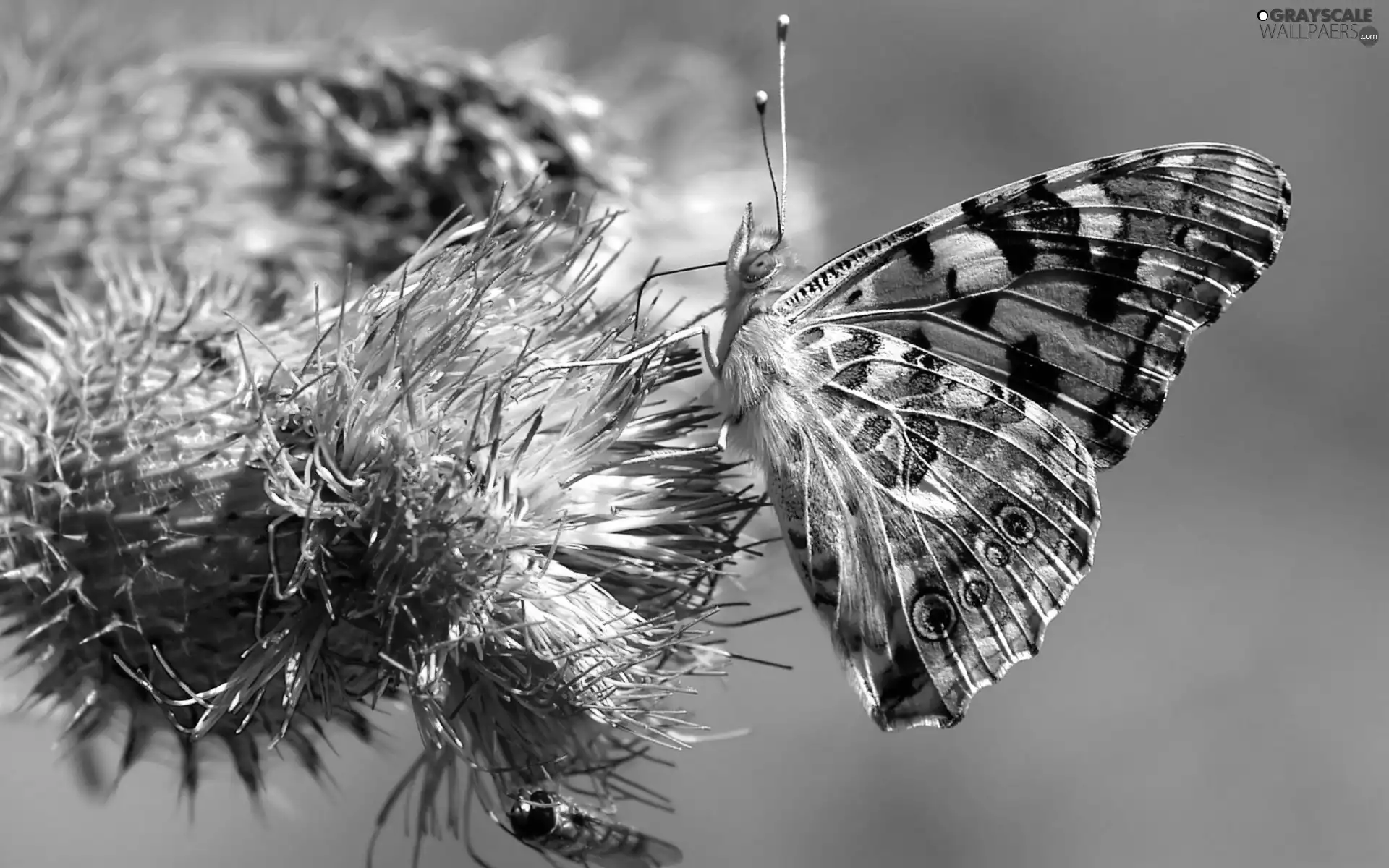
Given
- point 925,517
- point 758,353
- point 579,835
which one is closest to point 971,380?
point 925,517

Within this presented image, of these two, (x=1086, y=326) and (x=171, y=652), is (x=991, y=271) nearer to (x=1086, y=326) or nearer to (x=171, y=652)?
(x=1086, y=326)

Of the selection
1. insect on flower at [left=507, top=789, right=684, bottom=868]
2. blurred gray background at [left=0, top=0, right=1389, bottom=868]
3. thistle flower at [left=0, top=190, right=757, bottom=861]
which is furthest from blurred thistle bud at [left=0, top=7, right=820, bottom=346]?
insect on flower at [left=507, top=789, right=684, bottom=868]

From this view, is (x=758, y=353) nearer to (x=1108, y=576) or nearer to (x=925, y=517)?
(x=925, y=517)

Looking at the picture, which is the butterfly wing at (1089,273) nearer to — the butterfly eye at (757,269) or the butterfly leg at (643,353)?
the butterfly eye at (757,269)

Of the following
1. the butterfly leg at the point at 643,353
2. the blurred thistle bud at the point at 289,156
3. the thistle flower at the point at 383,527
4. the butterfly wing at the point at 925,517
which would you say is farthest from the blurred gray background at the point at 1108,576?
the thistle flower at the point at 383,527

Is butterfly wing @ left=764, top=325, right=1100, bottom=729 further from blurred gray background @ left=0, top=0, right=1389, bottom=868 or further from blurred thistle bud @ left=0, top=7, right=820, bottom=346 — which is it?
blurred gray background @ left=0, top=0, right=1389, bottom=868

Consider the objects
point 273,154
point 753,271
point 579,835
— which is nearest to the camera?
point 579,835

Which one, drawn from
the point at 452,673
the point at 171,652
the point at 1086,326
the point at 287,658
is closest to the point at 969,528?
the point at 1086,326
